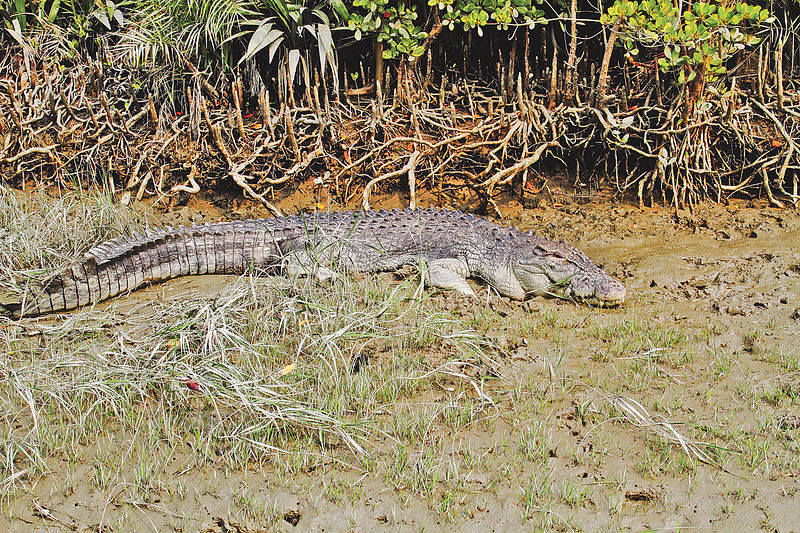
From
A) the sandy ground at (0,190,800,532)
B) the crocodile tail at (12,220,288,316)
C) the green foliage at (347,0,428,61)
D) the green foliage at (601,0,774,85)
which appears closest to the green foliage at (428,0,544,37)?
the green foliage at (347,0,428,61)

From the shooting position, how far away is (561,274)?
4.54m

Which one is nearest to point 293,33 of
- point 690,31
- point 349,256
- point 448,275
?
point 349,256

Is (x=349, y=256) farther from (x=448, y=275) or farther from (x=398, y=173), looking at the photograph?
(x=398, y=173)

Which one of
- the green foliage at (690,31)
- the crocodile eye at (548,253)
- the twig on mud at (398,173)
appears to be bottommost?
the crocodile eye at (548,253)

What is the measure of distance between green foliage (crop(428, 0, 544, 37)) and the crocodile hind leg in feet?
6.97

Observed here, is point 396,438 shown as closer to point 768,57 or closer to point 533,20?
point 533,20

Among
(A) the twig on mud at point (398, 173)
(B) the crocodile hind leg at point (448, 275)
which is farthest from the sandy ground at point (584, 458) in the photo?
(A) the twig on mud at point (398, 173)

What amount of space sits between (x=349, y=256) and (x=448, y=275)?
0.75 metres

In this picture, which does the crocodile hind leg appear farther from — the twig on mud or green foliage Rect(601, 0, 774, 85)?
green foliage Rect(601, 0, 774, 85)

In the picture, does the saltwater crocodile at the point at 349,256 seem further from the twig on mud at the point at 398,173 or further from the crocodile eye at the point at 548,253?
the twig on mud at the point at 398,173

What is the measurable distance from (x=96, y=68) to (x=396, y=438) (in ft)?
17.3

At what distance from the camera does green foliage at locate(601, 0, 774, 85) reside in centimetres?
502

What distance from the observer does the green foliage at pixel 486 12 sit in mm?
5633

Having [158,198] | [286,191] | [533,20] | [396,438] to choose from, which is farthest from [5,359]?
[533,20]
